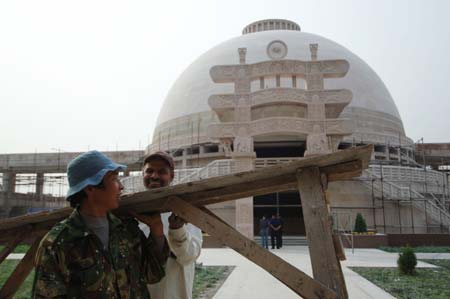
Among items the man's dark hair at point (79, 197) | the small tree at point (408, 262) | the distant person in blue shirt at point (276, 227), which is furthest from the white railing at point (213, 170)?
the man's dark hair at point (79, 197)

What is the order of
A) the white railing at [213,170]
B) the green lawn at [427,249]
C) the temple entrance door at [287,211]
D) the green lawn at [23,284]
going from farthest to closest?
1. the temple entrance door at [287,211]
2. the white railing at [213,170]
3. the green lawn at [427,249]
4. the green lawn at [23,284]

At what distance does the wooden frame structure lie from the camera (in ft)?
7.69

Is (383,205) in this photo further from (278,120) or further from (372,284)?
(372,284)

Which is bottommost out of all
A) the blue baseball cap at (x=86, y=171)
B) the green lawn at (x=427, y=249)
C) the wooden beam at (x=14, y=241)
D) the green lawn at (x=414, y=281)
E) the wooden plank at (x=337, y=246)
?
the green lawn at (x=427, y=249)

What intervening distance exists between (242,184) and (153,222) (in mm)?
711

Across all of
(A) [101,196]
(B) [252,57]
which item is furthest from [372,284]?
(B) [252,57]

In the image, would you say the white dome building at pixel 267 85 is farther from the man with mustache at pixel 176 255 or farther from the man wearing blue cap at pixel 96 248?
the man wearing blue cap at pixel 96 248

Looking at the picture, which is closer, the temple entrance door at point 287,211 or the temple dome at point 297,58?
the temple entrance door at point 287,211

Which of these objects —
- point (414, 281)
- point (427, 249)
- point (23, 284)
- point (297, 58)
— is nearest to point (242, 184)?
point (23, 284)

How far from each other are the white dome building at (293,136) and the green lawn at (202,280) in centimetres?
829

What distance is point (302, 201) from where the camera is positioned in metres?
2.61

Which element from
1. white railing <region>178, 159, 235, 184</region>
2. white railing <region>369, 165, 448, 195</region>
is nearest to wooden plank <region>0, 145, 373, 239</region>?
white railing <region>178, 159, 235, 184</region>

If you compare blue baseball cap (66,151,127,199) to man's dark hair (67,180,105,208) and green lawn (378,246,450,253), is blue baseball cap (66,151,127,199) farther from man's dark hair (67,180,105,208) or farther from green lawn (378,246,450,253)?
green lawn (378,246,450,253)

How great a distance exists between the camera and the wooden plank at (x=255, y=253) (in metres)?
2.26
